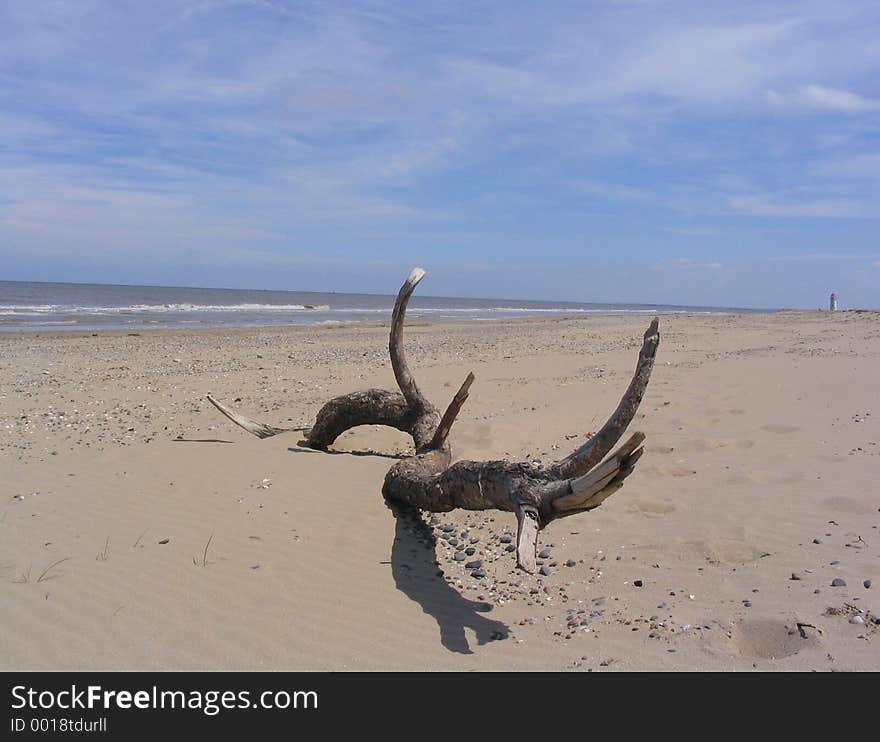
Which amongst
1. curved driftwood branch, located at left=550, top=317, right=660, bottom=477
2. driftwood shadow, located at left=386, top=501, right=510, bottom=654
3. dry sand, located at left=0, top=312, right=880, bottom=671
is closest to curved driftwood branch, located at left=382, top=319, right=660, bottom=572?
curved driftwood branch, located at left=550, top=317, right=660, bottom=477

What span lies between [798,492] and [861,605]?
1955 millimetres

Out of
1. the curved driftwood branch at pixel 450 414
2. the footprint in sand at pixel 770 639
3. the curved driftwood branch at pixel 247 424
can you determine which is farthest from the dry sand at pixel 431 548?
the curved driftwood branch at pixel 450 414

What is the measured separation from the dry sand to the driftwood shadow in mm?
20

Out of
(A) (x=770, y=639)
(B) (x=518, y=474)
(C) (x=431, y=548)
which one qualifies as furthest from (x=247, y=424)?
(A) (x=770, y=639)

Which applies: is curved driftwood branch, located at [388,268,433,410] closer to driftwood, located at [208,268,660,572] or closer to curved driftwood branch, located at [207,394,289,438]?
driftwood, located at [208,268,660,572]

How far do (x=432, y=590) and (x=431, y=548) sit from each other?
2.02 feet

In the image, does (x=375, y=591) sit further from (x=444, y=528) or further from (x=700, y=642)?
(x=700, y=642)

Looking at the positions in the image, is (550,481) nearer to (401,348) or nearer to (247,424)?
(401,348)

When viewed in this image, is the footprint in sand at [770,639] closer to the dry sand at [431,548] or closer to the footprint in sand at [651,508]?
the dry sand at [431,548]

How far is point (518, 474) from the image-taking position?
171 inches

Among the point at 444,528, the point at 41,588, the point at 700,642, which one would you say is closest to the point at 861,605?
the point at 700,642

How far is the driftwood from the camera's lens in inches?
148

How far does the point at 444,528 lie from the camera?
5328 mm
